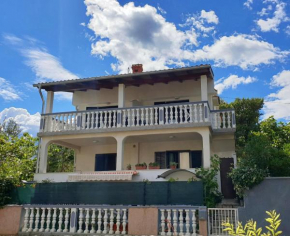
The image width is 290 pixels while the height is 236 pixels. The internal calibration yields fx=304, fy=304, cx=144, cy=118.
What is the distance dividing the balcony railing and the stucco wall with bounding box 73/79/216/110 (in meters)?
1.53

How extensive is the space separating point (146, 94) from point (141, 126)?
377 cm

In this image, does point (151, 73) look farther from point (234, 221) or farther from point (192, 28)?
point (234, 221)

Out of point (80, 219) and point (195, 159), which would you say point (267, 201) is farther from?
point (195, 159)

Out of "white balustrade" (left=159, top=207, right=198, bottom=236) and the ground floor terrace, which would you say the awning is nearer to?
the ground floor terrace

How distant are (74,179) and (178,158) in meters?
6.57

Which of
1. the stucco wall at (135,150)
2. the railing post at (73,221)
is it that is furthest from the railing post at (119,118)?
the railing post at (73,221)

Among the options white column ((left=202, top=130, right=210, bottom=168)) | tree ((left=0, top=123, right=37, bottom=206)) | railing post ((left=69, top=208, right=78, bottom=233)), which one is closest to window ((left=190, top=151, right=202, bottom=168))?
white column ((left=202, top=130, right=210, bottom=168))

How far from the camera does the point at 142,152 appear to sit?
20.0 m

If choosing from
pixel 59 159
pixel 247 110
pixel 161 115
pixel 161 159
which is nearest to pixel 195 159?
pixel 161 159

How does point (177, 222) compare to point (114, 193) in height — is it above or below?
below

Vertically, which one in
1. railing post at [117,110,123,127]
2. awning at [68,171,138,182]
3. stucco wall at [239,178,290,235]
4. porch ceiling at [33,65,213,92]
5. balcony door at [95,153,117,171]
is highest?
porch ceiling at [33,65,213,92]

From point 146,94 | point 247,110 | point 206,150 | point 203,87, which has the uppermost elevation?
point 247,110

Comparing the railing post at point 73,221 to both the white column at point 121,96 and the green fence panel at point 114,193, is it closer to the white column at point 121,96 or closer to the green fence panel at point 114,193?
the green fence panel at point 114,193

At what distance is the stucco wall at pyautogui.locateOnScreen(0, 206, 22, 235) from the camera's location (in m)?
12.0
